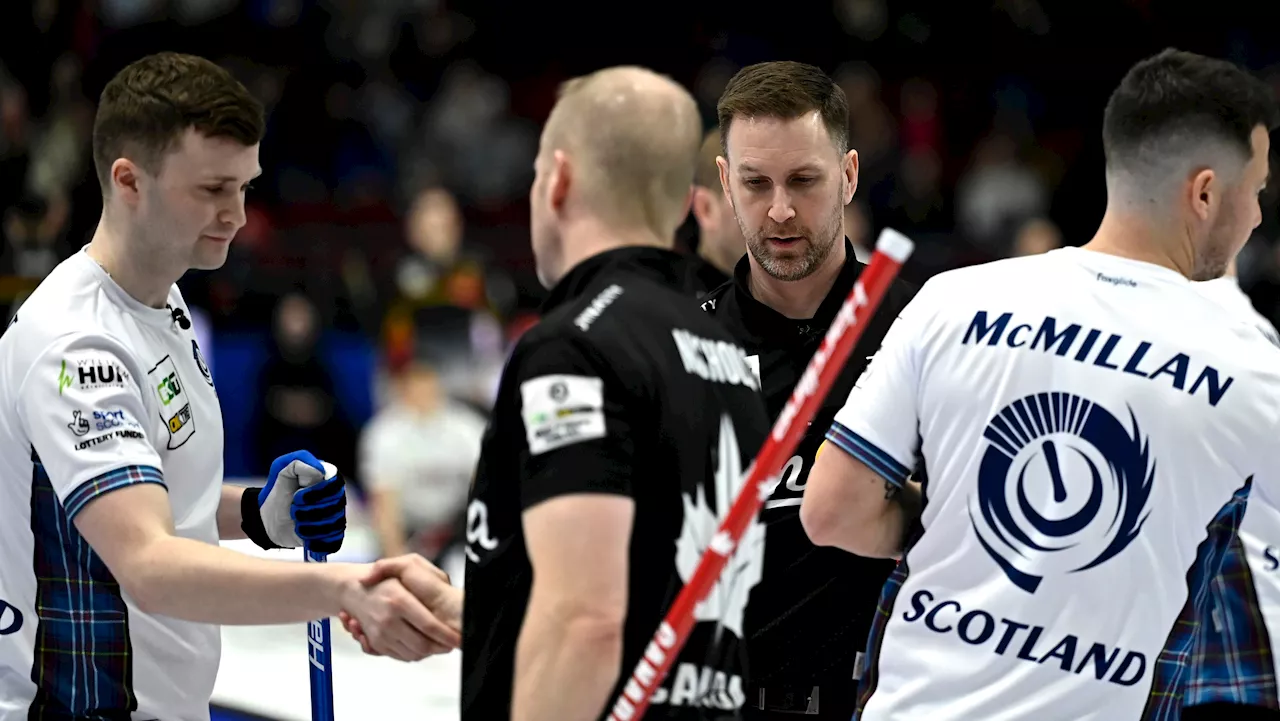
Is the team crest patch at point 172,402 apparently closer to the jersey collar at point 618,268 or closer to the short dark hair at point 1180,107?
the jersey collar at point 618,268

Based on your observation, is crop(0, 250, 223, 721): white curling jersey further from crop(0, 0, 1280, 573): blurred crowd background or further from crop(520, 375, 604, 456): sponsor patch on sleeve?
crop(0, 0, 1280, 573): blurred crowd background

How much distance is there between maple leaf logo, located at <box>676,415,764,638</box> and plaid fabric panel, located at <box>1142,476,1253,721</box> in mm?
→ 861

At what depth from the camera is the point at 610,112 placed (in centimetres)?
248

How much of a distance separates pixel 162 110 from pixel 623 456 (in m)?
1.52

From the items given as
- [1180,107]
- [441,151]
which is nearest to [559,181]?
[1180,107]

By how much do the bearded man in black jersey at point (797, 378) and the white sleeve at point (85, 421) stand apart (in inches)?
59.8

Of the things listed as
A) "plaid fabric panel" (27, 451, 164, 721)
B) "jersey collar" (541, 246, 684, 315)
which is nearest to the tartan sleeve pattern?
"plaid fabric panel" (27, 451, 164, 721)

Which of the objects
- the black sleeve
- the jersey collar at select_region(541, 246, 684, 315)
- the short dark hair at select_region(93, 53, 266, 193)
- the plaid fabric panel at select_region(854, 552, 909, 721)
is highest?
the short dark hair at select_region(93, 53, 266, 193)

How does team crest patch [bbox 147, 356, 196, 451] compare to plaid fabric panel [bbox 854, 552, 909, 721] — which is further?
team crest patch [bbox 147, 356, 196, 451]

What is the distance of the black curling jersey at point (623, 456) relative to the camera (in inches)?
89.5

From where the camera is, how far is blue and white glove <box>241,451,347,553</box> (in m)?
3.45

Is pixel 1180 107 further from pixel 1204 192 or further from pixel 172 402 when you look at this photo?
pixel 172 402

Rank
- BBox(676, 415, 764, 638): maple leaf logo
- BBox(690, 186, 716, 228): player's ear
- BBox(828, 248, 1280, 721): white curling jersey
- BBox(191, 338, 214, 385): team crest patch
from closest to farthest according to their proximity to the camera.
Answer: BBox(676, 415, 764, 638): maple leaf logo < BBox(828, 248, 1280, 721): white curling jersey < BBox(191, 338, 214, 385): team crest patch < BBox(690, 186, 716, 228): player's ear

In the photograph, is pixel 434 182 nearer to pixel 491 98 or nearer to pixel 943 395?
pixel 491 98
